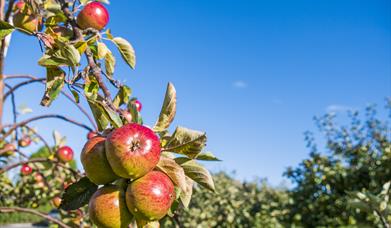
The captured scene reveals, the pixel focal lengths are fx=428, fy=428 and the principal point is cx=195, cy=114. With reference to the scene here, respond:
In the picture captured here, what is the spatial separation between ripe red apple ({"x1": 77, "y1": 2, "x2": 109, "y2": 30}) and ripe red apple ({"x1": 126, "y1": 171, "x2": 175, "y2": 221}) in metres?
0.63

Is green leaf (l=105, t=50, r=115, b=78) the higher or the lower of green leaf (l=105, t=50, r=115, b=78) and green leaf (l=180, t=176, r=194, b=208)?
the higher

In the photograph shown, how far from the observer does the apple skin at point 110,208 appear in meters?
0.88

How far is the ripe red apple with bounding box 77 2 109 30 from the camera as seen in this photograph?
133cm

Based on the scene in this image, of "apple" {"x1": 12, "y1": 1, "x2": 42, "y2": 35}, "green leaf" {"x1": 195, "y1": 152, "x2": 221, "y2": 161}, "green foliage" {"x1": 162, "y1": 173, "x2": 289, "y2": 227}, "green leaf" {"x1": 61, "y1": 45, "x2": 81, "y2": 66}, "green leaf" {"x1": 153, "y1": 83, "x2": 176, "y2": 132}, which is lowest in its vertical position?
"green foliage" {"x1": 162, "y1": 173, "x2": 289, "y2": 227}

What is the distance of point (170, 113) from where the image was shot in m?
0.97

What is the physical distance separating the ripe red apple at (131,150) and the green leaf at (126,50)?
0.44 m

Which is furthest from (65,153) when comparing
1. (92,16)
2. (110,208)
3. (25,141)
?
(110,208)

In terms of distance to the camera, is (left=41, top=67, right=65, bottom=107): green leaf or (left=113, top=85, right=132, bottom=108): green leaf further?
(left=113, top=85, right=132, bottom=108): green leaf

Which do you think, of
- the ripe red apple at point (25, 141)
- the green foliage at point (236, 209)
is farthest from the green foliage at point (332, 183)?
the ripe red apple at point (25, 141)

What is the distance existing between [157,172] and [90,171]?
14 cm

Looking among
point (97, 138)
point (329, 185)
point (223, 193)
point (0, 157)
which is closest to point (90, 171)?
point (97, 138)

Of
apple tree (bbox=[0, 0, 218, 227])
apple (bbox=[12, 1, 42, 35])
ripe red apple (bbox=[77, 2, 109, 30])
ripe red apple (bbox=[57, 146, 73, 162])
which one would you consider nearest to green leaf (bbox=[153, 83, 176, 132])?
apple tree (bbox=[0, 0, 218, 227])

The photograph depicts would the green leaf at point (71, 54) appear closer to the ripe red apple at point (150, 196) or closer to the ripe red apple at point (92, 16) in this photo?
the ripe red apple at point (150, 196)

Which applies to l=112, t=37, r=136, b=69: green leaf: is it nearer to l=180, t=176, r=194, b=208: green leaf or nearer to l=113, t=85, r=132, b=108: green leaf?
l=113, t=85, r=132, b=108: green leaf
